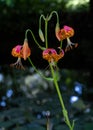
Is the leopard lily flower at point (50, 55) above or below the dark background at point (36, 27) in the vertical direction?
above

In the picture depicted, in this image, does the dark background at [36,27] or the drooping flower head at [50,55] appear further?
the dark background at [36,27]

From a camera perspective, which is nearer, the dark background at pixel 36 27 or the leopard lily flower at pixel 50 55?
the leopard lily flower at pixel 50 55

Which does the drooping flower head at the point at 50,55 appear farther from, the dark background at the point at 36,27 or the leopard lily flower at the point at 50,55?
the dark background at the point at 36,27

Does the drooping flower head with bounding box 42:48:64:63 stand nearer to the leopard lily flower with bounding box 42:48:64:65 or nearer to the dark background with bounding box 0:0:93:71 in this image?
the leopard lily flower with bounding box 42:48:64:65

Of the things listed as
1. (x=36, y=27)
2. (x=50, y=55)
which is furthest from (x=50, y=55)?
(x=36, y=27)

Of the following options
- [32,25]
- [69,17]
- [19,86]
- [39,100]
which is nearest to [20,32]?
[32,25]

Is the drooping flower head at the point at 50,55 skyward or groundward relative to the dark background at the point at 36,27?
skyward

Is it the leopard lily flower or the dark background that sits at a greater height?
the leopard lily flower

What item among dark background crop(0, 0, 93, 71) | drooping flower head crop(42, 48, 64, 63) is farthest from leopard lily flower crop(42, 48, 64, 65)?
dark background crop(0, 0, 93, 71)

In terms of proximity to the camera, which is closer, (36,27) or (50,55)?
(50,55)

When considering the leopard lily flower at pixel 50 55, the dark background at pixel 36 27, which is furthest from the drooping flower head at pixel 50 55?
the dark background at pixel 36 27

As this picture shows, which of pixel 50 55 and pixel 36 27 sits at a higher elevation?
pixel 50 55

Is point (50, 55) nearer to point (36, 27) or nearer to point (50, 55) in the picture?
point (50, 55)

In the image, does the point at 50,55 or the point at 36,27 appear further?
the point at 36,27
